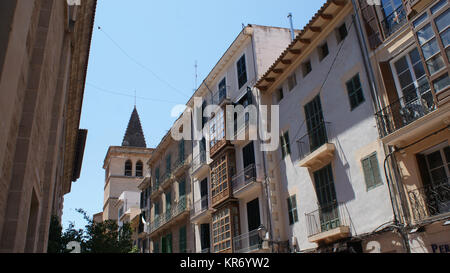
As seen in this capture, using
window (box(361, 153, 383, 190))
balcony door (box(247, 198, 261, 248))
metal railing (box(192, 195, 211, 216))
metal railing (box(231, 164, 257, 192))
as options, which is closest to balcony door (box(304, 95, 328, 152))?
window (box(361, 153, 383, 190))

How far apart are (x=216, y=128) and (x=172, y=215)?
8376 millimetres

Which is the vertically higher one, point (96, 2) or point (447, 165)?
point (96, 2)

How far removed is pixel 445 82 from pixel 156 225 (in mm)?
25175

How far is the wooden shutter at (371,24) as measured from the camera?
45.1 feet

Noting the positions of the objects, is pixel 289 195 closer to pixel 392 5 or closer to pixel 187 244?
pixel 392 5

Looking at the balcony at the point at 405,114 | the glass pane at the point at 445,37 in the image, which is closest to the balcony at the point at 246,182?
the balcony at the point at 405,114

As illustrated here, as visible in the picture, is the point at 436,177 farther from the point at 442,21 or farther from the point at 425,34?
the point at 442,21

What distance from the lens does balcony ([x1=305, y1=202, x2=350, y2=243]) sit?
1403cm

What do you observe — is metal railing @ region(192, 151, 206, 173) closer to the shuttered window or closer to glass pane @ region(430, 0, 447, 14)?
the shuttered window

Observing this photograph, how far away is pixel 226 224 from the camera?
68.7ft

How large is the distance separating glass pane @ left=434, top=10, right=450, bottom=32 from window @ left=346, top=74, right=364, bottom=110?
379 centimetres
